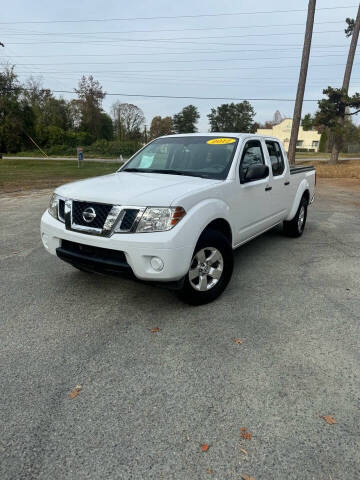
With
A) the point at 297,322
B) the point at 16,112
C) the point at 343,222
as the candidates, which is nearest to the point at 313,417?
the point at 297,322

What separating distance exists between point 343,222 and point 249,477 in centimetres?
700

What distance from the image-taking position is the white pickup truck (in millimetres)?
2879

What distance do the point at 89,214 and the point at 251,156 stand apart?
232cm

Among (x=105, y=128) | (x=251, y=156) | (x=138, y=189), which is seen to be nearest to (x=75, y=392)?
(x=138, y=189)

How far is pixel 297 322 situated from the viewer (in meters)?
3.14

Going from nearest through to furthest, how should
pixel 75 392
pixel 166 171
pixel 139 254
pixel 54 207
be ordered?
1. pixel 75 392
2. pixel 139 254
3. pixel 54 207
4. pixel 166 171

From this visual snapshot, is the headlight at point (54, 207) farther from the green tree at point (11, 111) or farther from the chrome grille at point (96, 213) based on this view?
the green tree at point (11, 111)

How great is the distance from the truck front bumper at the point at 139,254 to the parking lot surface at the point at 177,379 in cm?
52

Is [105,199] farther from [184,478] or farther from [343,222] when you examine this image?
[343,222]

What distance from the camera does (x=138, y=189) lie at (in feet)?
10.3

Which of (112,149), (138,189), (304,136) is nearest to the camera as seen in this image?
(138,189)

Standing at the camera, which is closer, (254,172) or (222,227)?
(222,227)

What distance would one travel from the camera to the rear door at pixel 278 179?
483 cm

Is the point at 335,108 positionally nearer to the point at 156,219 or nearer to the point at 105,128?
the point at 156,219
